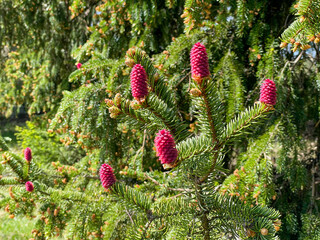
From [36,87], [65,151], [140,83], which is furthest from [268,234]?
[65,151]

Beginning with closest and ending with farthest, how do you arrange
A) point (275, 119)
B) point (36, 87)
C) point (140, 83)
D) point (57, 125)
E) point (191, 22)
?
point (140, 83) < point (191, 22) < point (275, 119) < point (57, 125) < point (36, 87)

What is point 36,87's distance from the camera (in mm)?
2975

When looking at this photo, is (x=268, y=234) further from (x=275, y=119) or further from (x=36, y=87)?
(x=36, y=87)

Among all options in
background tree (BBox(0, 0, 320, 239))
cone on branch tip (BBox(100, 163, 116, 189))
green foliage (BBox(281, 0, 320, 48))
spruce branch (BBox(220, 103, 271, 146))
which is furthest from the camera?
background tree (BBox(0, 0, 320, 239))

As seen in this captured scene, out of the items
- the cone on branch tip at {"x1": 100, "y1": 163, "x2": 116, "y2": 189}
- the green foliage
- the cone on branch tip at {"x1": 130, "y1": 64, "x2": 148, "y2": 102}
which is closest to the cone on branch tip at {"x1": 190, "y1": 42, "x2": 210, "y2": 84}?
the cone on branch tip at {"x1": 130, "y1": 64, "x2": 148, "y2": 102}

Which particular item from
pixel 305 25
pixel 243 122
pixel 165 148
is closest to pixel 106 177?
pixel 165 148

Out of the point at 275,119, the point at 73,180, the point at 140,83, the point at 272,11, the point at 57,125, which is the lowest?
the point at 73,180

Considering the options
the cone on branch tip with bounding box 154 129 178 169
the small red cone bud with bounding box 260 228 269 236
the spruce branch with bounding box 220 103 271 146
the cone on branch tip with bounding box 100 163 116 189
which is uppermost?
the spruce branch with bounding box 220 103 271 146

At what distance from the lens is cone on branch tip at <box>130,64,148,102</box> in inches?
26.6

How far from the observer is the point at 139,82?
27.0 inches

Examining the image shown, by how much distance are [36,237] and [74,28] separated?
2.18 meters

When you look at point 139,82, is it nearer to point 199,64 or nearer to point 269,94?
point 199,64

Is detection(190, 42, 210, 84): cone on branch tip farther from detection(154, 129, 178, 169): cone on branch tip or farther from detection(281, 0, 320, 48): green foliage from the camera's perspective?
detection(281, 0, 320, 48): green foliage

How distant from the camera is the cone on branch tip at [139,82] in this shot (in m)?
0.68
